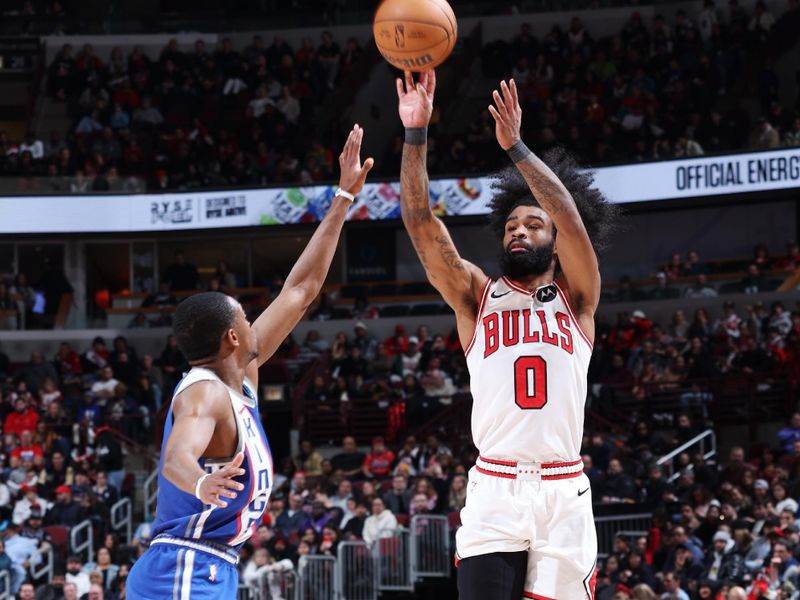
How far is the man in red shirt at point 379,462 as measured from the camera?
19.2 meters

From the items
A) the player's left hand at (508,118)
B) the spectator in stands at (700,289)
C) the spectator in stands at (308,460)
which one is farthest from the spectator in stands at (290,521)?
the player's left hand at (508,118)

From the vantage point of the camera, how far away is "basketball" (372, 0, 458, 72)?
7273 mm

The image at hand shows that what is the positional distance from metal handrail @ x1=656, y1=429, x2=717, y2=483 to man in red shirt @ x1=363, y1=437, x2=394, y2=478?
12.2 ft

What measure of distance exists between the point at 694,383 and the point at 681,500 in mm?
4035

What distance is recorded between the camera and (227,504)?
5.26m

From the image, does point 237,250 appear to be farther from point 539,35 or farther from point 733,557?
point 733,557

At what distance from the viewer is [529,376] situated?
20.7ft

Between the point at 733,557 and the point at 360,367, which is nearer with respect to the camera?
the point at 733,557

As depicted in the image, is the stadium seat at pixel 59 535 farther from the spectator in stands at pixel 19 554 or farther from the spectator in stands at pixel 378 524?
the spectator in stands at pixel 378 524

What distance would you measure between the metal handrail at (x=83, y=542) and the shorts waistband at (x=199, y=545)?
508 inches

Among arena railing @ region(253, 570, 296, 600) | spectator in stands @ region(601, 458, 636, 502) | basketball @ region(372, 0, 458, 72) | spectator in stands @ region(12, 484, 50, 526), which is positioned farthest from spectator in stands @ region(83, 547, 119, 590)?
basketball @ region(372, 0, 458, 72)

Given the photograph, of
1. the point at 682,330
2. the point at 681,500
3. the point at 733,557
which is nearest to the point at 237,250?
the point at 682,330

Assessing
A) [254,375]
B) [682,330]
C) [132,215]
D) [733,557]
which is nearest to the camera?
[254,375]

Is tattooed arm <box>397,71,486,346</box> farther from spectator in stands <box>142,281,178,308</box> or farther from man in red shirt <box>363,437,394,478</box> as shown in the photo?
spectator in stands <box>142,281,178,308</box>
